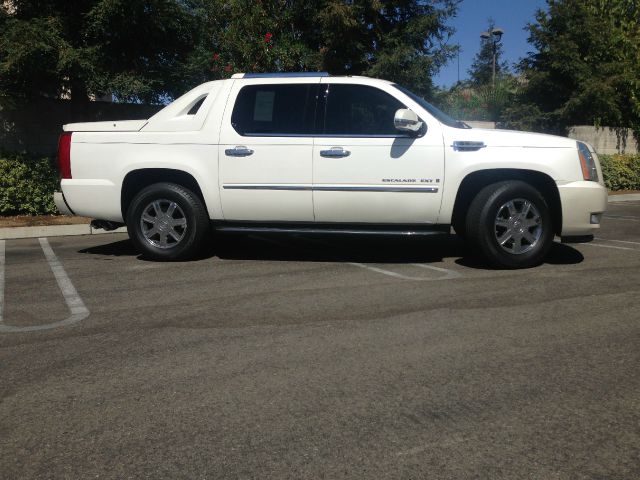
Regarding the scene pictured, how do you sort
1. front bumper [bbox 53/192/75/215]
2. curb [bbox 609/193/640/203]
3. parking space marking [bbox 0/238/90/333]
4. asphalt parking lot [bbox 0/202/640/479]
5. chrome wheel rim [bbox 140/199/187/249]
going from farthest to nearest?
curb [bbox 609/193/640/203] < front bumper [bbox 53/192/75/215] < chrome wheel rim [bbox 140/199/187/249] < parking space marking [bbox 0/238/90/333] < asphalt parking lot [bbox 0/202/640/479]

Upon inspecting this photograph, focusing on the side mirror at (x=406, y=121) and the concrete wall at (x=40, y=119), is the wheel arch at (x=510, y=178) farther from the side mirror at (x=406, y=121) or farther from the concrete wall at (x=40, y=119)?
the concrete wall at (x=40, y=119)

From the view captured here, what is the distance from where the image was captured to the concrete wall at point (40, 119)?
11188 millimetres

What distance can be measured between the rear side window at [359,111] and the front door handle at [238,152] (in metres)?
0.82

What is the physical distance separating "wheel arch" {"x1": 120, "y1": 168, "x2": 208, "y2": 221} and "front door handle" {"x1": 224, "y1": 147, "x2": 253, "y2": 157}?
0.49 m

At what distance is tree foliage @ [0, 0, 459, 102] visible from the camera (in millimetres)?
10164

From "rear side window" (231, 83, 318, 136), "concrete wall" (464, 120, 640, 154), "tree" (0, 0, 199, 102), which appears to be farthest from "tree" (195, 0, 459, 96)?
"rear side window" (231, 83, 318, 136)

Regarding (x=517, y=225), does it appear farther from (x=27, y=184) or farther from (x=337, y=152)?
(x=27, y=184)

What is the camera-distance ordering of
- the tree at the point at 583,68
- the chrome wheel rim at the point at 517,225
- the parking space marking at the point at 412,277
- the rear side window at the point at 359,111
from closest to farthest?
the parking space marking at the point at 412,277 → the chrome wheel rim at the point at 517,225 → the rear side window at the point at 359,111 → the tree at the point at 583,68

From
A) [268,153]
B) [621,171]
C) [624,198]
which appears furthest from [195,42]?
[621,171]

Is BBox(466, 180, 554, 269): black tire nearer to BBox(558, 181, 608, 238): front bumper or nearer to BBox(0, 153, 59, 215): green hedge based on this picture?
BBox(558, 181, 608, 238): front bumper

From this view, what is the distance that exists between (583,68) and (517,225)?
14.7 metres

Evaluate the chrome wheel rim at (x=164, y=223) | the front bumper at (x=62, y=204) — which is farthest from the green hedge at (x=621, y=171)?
the front bumper at (x=62, y=204)

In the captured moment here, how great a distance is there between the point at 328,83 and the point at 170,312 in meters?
3.13

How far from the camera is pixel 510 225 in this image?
21.3ft
